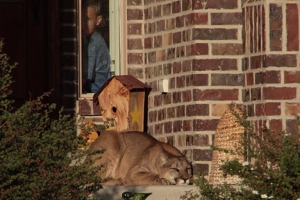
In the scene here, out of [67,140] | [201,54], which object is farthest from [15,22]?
[67,140]

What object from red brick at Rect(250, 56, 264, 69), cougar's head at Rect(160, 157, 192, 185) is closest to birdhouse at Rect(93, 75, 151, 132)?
cougar's head at Rect(160, 157, 192, 185)

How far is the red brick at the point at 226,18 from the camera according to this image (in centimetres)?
1256

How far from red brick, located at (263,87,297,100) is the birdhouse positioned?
199 cm

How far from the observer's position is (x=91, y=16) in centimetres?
1402

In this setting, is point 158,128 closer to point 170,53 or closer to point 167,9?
point 170,53

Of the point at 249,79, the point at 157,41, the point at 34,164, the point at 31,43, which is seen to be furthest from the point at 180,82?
the point at 34,164

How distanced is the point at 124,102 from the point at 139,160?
4.03ft

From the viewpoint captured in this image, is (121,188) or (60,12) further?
(60,12)

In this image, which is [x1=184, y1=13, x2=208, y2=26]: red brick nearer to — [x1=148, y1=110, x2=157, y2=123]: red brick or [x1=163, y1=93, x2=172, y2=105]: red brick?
[x1=163, y1=93, x2=172, y2=105]: red brick

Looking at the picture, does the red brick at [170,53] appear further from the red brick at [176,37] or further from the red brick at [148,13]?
the red brick at [148,13]

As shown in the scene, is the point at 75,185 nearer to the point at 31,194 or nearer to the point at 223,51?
the point at 31,194

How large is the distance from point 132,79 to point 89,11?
112cm

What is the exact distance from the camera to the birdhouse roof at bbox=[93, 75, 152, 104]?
13109mm

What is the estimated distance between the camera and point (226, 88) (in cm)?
1256
